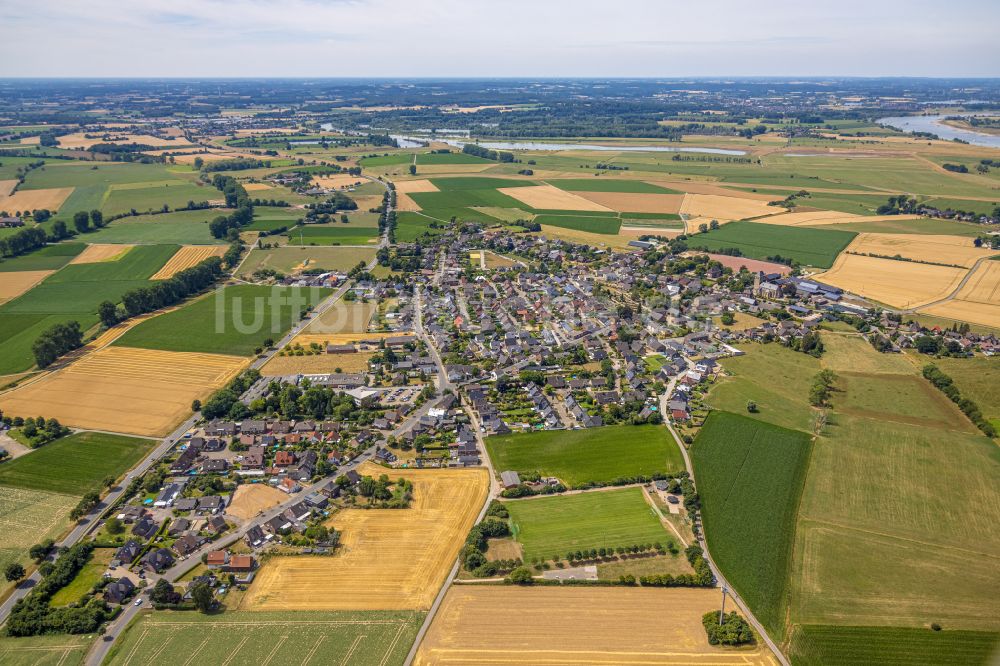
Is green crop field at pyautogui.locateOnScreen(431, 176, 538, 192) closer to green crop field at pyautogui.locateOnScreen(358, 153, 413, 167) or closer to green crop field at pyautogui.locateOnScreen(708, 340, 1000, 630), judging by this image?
green crop field at pyautogui.locateOnScreen(358, 153, 413, 167)

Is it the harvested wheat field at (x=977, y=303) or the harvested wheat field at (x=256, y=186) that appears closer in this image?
the harvested wheat field at (x=977, y=303)

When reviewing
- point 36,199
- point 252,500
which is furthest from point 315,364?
point 36,199

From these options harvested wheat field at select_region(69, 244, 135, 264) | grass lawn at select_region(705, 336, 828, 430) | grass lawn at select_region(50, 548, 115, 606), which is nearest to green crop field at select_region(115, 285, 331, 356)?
harvested wheat field at select_region(69, 244, 135, 264)

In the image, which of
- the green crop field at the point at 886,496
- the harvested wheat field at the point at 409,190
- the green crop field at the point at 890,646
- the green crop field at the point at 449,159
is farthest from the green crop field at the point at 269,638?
the green crop field at the point at 449,159

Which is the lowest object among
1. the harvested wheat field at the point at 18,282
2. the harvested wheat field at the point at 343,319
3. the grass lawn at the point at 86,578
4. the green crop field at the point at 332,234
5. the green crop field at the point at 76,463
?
the grass lawn at the point at 86,578

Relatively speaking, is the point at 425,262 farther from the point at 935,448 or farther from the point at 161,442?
the point at 935,448

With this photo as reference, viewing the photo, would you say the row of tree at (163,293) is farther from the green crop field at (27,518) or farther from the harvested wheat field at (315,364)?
the green crop field at (27,518)
